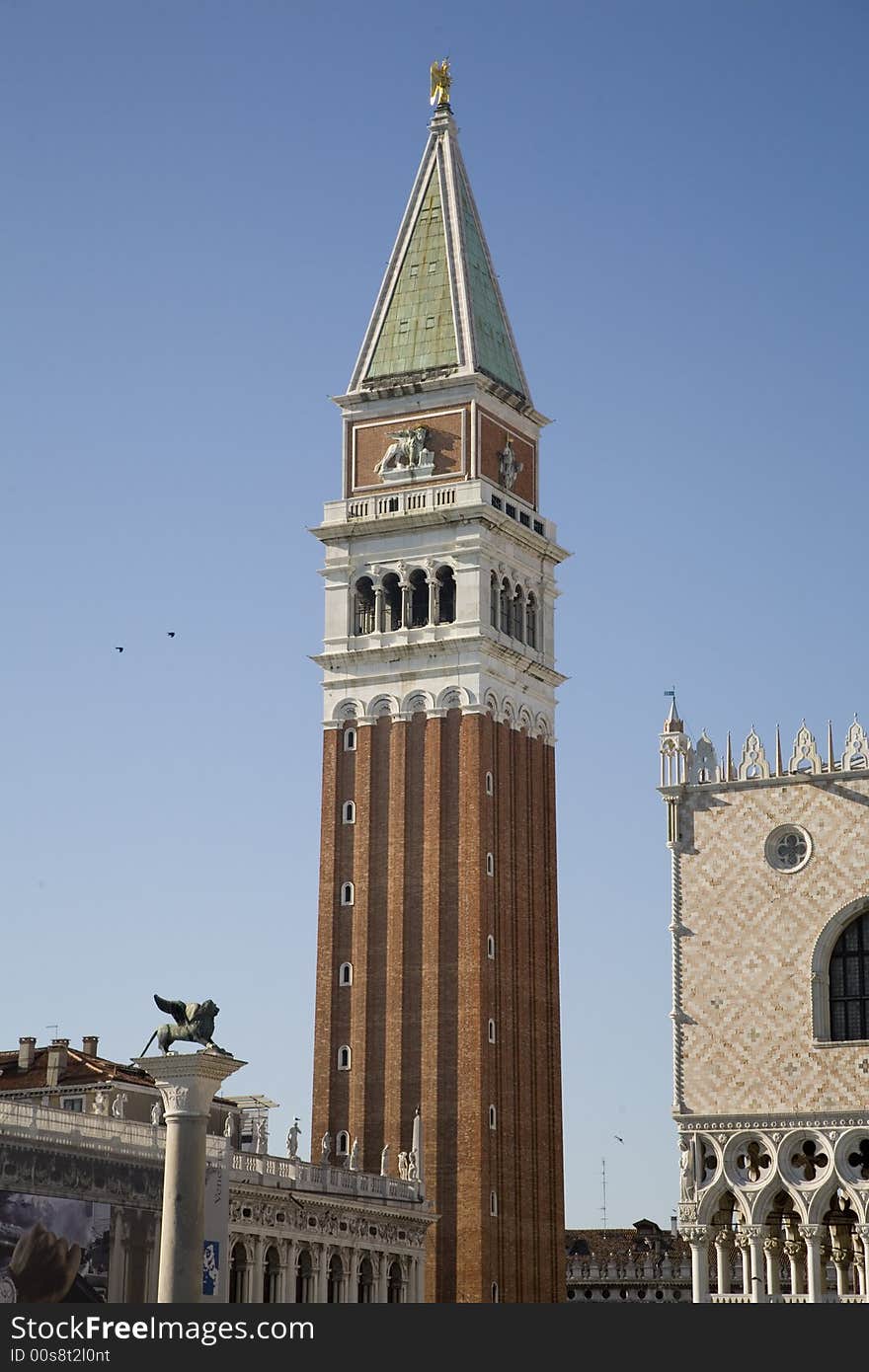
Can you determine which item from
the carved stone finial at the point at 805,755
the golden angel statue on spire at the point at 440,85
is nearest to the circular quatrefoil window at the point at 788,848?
the carved stone finial at the point at 805,755

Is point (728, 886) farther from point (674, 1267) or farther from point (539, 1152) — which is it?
point (674, 1267)

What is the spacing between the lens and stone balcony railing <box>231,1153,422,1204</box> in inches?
2847

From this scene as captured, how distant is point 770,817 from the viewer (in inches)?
2758

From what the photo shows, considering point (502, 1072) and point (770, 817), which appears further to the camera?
point (502, 1072)

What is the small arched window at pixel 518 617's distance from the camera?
302 feet

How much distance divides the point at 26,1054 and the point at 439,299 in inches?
1312

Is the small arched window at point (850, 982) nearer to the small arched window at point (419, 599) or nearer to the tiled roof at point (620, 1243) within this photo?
the small arched window at point (419, 599)

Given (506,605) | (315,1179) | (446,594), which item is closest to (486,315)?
(506,605)

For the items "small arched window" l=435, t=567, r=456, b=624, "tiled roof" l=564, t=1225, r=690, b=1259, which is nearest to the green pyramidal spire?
"small arched window" l=435, t=567, r=456, b=624

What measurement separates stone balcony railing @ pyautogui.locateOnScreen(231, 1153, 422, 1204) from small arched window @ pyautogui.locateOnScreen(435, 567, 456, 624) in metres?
21.2

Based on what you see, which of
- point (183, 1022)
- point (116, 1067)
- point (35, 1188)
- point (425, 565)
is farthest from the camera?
point (425, 565)

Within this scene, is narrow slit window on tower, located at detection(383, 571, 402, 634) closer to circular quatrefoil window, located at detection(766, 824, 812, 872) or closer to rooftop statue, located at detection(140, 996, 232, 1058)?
circular quatrefoil window, located at detection(766, 824, 812, 872)

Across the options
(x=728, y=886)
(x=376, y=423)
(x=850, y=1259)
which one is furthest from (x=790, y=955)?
(x=376, y=423)

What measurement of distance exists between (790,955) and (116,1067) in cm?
2631
